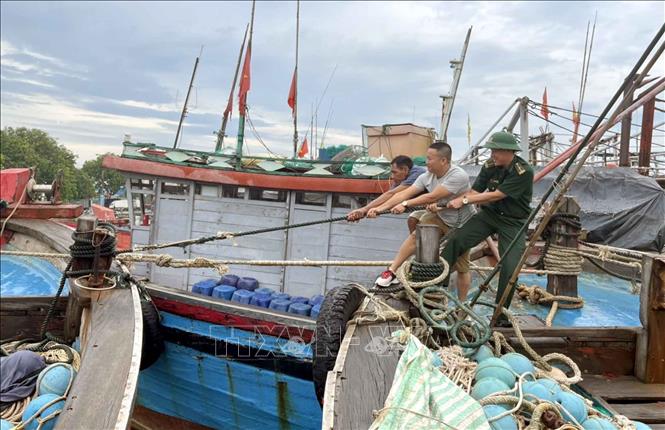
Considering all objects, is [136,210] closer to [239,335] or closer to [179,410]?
[179,410]

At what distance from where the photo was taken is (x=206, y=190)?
267 inches

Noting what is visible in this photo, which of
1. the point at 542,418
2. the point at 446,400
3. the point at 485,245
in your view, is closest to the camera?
the point at 446,400

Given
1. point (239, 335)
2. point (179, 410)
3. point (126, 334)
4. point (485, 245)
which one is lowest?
point (179, 410)

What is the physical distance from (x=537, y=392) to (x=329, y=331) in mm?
1181

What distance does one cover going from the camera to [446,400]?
1.82 meters

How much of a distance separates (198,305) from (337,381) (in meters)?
2.63

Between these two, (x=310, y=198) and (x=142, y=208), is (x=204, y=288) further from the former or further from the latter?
(x=142, y=208)

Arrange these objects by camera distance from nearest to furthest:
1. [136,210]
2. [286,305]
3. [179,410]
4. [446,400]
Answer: [446,400] → [286,305] → [179,410] → [136,210]

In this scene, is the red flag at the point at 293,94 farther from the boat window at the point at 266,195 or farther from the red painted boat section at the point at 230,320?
the red painted boat section at the point at 230,320

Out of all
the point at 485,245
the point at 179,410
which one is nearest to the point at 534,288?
the point at 485,245

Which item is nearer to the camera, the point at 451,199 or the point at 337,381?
the point at 337,381

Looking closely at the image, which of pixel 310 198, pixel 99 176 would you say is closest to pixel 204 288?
pixel 310 198

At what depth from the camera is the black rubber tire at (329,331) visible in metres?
2.79

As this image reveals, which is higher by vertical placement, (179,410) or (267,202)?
(267,202)
